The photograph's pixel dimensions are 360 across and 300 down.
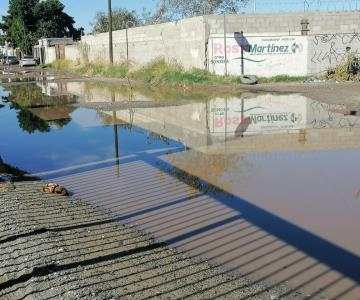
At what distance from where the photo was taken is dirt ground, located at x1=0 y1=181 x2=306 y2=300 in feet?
14.2

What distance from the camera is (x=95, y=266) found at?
4.90 meters

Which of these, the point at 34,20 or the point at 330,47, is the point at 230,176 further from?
the point at 34,20

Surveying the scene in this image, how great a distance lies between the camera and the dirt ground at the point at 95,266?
4.34 m

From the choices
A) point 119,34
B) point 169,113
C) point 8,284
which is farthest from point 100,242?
point 119,34

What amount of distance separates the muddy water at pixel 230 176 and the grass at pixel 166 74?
9933 millimetres

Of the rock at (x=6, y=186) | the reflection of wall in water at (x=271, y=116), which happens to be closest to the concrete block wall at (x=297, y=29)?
the reflection of wall in water at (x=271, y=116)

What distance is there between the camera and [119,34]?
42844 mm

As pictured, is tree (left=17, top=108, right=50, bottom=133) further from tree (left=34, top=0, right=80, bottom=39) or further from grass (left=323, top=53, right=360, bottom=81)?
tree (left=34, top=0, right=80, bottom=39)

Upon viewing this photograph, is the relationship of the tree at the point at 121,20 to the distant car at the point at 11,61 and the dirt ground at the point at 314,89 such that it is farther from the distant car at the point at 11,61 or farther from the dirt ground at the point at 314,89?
the dirt ground at the point at 314,89

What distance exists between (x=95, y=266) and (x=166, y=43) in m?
29.6

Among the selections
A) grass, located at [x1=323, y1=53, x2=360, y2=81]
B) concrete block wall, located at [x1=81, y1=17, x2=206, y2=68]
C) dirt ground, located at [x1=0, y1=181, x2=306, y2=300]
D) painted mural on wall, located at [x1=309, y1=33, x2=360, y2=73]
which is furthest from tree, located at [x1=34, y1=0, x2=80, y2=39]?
dirt ground, located at [x1=0, y1=181, x2=306, y2=300]

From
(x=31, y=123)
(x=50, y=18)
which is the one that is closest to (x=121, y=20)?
(x=50, y=18)

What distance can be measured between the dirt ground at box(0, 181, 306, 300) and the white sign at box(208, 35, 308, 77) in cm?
2244

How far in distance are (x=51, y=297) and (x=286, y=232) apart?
2.95m
